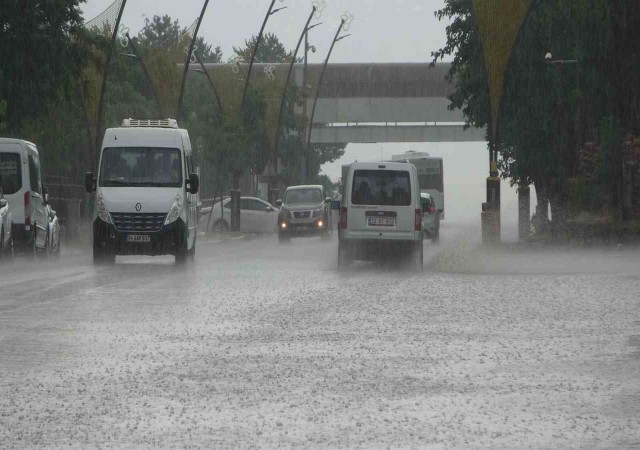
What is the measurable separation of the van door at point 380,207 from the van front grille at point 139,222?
354cm

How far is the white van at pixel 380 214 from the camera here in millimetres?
30188

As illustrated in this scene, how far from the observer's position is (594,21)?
145ft

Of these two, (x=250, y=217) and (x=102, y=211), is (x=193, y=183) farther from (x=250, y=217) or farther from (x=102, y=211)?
(x=250, y=217)

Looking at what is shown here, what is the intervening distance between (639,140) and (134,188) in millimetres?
17006

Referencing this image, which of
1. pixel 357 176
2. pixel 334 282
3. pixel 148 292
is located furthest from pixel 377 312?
pixel 357 176

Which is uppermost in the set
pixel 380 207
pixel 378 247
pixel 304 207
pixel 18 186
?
pixel 18 186

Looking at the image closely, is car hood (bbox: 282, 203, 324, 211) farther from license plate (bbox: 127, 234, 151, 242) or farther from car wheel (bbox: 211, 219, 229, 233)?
license plate (bbox: 127, 234, 151, 242)

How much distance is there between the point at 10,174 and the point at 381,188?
295 inches

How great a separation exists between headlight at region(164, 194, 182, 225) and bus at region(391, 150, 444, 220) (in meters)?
51.9

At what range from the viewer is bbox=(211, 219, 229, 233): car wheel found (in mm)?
62044

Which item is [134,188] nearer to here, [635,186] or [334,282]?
[334,282]

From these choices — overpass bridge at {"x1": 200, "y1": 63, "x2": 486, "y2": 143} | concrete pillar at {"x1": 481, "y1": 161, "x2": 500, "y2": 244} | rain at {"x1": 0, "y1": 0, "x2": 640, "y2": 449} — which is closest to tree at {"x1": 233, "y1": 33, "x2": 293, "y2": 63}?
overpass bridge at {"x1": 200, "y1": 63, "x2": 486, "y2": 143}

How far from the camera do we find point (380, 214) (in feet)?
99.0

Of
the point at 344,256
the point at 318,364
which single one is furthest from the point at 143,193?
the point at 318,364
